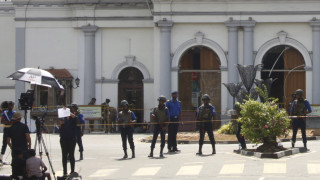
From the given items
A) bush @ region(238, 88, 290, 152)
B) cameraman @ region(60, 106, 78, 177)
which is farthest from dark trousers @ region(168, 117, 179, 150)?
cameraman @ region(60, 106, 78, 177)

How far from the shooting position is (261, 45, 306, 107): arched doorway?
3784 cm

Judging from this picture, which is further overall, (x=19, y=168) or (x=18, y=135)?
(x=18, y=135)

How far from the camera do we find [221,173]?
57.0ft

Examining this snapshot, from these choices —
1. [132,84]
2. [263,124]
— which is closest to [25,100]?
[263,124]

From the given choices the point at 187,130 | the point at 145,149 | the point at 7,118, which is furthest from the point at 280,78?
the point at 7,118

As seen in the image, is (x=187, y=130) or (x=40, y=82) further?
(x=187, y=130)

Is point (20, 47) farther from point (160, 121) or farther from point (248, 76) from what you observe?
point (160, 121)

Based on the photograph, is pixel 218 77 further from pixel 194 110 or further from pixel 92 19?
pixel 92 19

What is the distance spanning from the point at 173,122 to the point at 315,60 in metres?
15.7

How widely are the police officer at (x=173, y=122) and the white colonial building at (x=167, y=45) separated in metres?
13.5

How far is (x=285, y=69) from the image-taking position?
3794 cm

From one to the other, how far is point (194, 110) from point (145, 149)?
43.6 feet

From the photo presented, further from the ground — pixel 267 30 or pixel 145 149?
pixel 267 30

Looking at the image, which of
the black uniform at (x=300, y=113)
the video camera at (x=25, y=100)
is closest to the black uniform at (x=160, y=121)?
the black uniform at (x=300, y=113)
